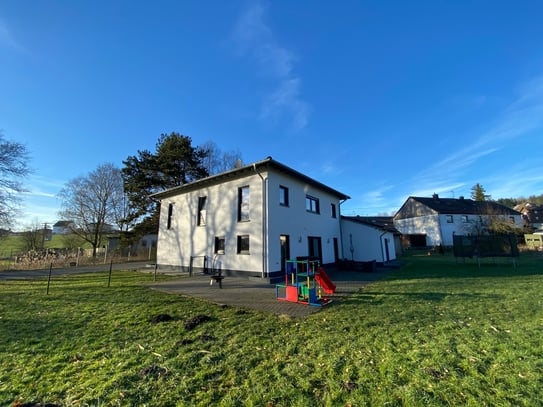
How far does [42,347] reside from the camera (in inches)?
171

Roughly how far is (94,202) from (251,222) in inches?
1096

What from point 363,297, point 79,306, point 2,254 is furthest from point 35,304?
point 2,254

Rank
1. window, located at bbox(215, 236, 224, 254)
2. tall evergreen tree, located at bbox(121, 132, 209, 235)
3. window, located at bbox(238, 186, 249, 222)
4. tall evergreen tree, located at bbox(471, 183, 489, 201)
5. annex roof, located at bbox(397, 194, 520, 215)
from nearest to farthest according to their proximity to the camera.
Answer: window, located at bbox(238, 186, 249, 222) → window, located at bbox(215, 236, 224, 254) → tall evergreen tree, located at bbox(121, 132, 209, 235) → annex roof, located at bbox(397, 194, 520, 215) → tall evergreen tree, located at bbox(471, 183, 489, 201)

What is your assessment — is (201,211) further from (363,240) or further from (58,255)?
(58,255)

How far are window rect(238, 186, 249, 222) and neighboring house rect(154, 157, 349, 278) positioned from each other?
0.05 meters

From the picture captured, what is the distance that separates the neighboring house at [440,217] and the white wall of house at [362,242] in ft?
66.5

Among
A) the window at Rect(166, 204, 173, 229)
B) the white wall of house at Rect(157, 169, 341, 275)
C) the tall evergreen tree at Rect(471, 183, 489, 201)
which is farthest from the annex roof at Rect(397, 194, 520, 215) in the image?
the window at Rect(166, 204, 173, 229)

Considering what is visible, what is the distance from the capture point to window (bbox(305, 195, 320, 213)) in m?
15.6

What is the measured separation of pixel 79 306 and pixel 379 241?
17.9 m

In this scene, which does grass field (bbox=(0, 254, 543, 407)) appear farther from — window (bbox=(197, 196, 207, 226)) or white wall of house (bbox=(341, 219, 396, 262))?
white wall of house (bbox=(341, 219, 396, 262))

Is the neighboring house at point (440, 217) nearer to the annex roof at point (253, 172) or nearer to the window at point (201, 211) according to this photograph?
the annex roof at point (253, 172)

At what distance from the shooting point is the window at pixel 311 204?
15558mm

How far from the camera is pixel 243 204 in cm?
1352

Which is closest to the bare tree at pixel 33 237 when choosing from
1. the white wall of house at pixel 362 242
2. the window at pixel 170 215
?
the window at pixel 170 215
